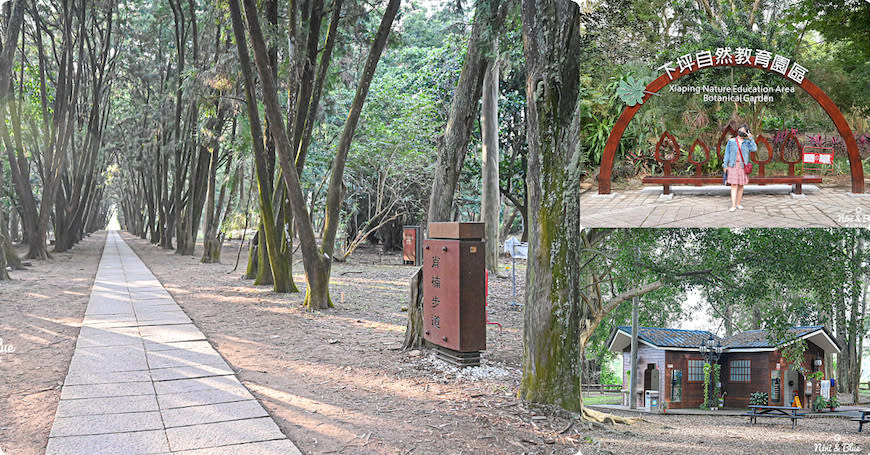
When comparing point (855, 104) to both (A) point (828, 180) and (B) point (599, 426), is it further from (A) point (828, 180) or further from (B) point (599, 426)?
(B) point (599, 426)

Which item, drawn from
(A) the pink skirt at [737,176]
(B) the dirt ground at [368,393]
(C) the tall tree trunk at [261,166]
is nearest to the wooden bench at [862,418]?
(B) the dirt ground at [368,393]

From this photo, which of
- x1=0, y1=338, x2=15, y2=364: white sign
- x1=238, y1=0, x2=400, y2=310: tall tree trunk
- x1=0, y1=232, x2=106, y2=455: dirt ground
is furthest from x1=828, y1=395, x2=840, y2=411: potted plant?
x1=238, y1=0, x2=400, y2=310: tall tree trunk

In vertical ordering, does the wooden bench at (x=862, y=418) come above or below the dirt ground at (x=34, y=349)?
above

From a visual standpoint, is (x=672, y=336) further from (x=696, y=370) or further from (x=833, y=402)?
(x=833, y=402)

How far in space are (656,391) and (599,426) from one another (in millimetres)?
906

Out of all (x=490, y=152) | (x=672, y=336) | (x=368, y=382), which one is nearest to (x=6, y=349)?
(x=368, y=382)

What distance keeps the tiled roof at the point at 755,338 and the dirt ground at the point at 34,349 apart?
3549mm

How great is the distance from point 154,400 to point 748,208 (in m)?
4.00

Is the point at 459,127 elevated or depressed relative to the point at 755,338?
elevated

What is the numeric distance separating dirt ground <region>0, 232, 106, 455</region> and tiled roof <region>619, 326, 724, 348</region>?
10.8 feet

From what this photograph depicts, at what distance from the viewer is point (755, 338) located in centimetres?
208

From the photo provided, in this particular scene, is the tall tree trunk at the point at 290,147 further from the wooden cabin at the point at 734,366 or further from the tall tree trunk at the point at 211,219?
the tall tree trunk at the point at 211,219

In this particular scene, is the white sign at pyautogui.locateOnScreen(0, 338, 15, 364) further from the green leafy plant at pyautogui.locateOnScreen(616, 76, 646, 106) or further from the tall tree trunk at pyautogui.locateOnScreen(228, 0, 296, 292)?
the green leafy plant at pyautogui.locateOnScreen(616, 76, 646, 106)

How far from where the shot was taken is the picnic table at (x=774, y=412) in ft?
6.73
